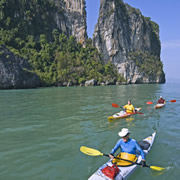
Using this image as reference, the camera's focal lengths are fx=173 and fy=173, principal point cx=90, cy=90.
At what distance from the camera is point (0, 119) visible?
1239 cm

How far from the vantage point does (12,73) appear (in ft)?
140

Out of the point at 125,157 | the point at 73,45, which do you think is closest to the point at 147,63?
the point at 73,45

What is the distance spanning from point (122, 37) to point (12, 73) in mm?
61564

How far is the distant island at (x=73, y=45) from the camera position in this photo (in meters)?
60.2

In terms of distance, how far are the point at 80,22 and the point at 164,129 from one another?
282 ft

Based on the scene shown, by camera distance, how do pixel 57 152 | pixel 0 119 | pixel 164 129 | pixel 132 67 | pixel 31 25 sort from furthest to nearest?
pixel 132 67
pixel 31 25
pixel 0 119
pixel 164 129
pixel 57 152

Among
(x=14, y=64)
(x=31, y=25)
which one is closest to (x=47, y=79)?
(x=14, y=64)

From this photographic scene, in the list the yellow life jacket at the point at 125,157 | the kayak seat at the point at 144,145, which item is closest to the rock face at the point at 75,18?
the kayak seat at the point at 144,145

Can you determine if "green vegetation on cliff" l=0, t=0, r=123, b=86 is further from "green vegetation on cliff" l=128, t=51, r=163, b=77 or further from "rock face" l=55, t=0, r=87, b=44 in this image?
"green vegetation on cliff" l=128, t=51, r=163, b=77

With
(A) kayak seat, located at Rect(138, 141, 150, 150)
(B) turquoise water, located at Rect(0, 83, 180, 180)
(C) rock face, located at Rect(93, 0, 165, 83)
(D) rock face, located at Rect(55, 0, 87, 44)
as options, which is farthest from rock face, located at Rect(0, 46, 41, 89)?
(C) rock face, located at Rect(93, 0, 165, 83)

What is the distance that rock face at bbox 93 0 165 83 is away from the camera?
3356 inches

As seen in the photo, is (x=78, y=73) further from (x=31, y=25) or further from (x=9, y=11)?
(x=9, y=11)

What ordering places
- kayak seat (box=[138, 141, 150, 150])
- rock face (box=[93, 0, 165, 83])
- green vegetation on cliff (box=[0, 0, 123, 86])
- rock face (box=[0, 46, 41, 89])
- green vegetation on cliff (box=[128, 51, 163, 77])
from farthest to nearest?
green vegetation on cliff (box=[128, 51, 163, 77])
rock face (box=[93, 0, 165, 83])
green vegetation on cliff (box=[0, 0, 123, 86])
rock face (box=[0, 46, 41, 89])
kayak seat (box=[138, 141, 150, 150])

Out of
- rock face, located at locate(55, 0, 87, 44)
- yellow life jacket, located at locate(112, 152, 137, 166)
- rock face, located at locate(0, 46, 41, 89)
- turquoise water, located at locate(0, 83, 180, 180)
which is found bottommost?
turquoise water, located at locate(0, 83, 180, 180)
